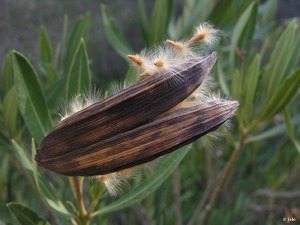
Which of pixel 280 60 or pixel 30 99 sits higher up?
pixel 280 60

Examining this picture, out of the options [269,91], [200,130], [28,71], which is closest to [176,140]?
[200,130]

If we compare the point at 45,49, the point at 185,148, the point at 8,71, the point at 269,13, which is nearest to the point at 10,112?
the point at 8,71

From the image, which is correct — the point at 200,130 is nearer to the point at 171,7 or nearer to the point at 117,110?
the point at 117,110

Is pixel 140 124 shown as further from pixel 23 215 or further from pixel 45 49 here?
pixel 45 49

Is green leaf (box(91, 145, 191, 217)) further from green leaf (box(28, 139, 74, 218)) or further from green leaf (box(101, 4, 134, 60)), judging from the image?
green leaf (box(101, 4, 134, 60))

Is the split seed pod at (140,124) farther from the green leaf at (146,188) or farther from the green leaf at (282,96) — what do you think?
the green leaf at (282,96)

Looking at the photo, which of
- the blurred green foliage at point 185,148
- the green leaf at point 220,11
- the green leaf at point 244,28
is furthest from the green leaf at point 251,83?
the green leaf at point 220,11

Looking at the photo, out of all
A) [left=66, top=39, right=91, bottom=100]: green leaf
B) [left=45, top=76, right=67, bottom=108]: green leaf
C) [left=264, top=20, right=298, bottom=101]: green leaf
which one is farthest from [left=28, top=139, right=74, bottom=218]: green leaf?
[left=264, top=20, right=298, bottom=101]: green leaf
